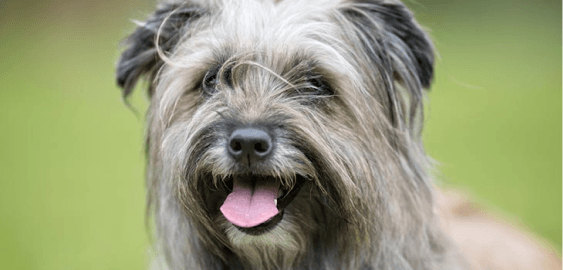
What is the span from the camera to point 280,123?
258 centimetres

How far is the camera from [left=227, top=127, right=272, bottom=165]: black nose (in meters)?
2.50

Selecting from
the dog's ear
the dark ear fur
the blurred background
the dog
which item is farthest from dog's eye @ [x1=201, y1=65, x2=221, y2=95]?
the blurred background

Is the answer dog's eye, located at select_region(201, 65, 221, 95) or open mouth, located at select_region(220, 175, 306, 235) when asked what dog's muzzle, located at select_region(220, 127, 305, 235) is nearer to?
open mouth, located at select_region(220, 175, 306, 235)

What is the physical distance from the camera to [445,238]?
3.31 meters

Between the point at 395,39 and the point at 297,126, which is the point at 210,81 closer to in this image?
the point at 297,126

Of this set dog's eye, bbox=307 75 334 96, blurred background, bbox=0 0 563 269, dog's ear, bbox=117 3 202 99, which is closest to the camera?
dog's eye, bbox=307 75 334 96

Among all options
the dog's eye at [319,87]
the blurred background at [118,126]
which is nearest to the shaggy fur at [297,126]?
the dog's eye at [319,87]

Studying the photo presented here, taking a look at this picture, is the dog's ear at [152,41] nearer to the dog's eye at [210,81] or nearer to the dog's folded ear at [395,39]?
the dog's eye at [210,81]

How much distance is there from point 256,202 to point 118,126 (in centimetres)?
796

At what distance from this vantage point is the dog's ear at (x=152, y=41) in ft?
10.5

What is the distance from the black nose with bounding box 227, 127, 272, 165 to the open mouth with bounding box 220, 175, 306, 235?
0.23 metres

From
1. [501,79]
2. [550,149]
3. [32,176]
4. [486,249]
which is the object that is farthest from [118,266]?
[501,79]

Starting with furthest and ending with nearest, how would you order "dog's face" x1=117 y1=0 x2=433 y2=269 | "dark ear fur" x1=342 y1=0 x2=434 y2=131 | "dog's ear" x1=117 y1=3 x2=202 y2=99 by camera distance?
"dog's ear" x1=117 y1=3 x2=202 y2=99, "dark ear fur" x1=342 y1=0 x2=434 y2=131, "dog's face" x1=117 y1=0 x2=433 y2=269

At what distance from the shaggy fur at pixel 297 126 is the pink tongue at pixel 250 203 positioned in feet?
0.22
